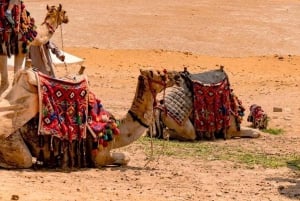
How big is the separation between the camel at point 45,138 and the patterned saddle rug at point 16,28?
2.88 metres

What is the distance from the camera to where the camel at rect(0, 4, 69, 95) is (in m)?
10.2

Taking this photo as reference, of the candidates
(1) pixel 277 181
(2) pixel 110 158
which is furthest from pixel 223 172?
(2) pixel 110 158

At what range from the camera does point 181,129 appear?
1145cm

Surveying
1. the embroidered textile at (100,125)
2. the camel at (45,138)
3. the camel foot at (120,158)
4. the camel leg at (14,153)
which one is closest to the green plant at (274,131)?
the camel at (45,138)

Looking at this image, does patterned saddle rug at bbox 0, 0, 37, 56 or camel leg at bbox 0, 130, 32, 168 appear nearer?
camel leg at bbox 0, 130, 32, 168

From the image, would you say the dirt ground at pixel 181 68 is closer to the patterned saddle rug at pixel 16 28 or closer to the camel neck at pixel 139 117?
the camel neck at pixel 139 117

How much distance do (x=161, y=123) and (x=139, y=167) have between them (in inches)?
94.8

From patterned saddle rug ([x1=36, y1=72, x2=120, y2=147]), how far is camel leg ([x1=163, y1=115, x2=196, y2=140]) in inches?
100

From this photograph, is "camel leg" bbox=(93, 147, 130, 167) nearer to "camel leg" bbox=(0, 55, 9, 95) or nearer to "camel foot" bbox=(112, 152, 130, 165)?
"camel foot" bbox=(112, 152, 130, 165)

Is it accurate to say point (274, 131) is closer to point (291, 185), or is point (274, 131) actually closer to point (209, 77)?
point (209, 77)

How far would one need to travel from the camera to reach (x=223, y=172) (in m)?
9.16

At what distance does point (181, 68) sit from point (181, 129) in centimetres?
1071

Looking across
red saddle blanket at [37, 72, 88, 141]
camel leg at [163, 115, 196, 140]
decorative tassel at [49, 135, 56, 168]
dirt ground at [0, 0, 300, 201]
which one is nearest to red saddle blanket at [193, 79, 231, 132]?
camel leg at [163, 115, 196, 140]

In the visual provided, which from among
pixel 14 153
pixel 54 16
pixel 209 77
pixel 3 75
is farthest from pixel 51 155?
pixel 3 75
